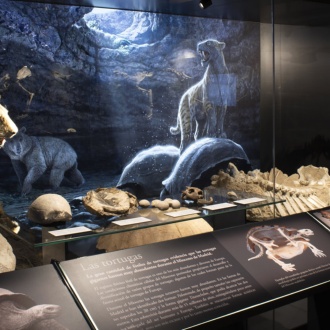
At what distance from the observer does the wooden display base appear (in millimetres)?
2764

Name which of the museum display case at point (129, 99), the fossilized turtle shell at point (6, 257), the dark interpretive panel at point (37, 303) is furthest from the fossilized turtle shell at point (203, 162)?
the dark interpretive panel at point (37, 303)

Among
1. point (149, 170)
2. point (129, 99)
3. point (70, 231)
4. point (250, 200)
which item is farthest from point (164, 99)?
point (70, 231)

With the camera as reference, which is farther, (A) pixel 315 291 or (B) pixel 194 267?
(A) pixel 315 291

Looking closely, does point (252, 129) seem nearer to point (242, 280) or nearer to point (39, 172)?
point (39, 172)

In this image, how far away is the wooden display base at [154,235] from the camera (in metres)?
2.76

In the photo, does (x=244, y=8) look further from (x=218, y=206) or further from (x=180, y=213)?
(x=180, y=213)

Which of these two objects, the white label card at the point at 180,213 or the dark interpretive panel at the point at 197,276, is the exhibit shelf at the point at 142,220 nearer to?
the white label card at the point at 180,213

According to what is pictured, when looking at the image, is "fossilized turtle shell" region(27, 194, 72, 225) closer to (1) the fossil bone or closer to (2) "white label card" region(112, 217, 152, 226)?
(2) "white label card" region(112, 217, 152, 226)

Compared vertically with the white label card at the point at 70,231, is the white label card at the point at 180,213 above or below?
below

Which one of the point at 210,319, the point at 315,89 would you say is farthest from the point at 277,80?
the point at 210,319

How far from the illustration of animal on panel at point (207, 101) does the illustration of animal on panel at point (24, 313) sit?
132 inches

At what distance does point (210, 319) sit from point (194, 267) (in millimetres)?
260

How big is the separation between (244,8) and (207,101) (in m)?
0.99

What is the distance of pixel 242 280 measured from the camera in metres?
2.10
